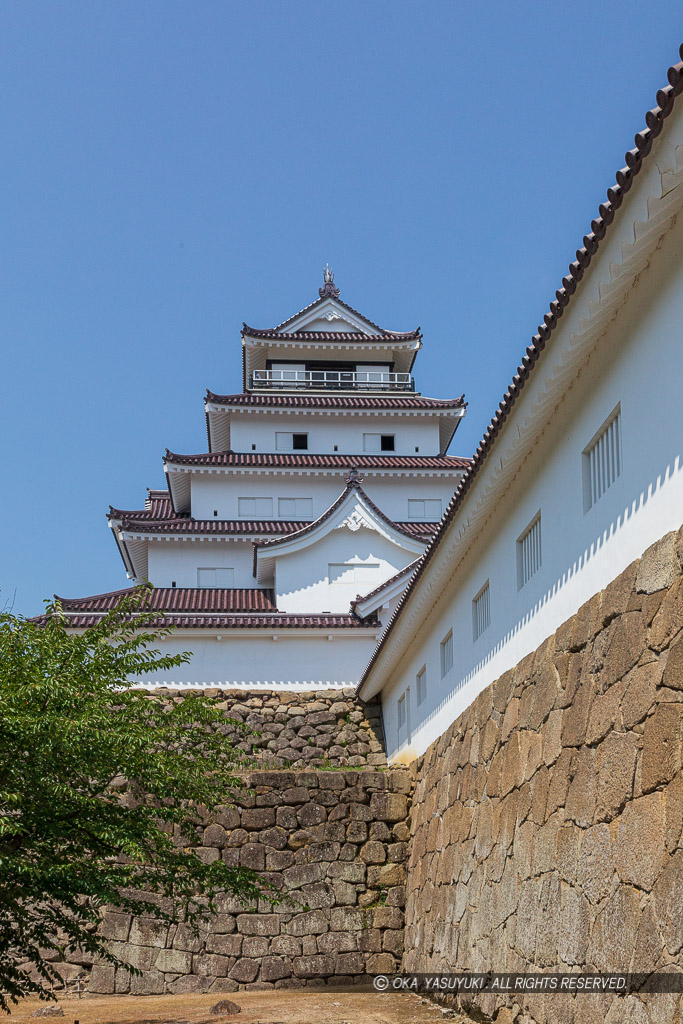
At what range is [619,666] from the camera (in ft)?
20.0

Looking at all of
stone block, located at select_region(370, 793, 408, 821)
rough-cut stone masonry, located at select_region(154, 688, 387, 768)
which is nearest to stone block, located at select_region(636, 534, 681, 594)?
stone block, located at select_region(370, 793, 408, 821)

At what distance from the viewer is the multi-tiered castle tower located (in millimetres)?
19609

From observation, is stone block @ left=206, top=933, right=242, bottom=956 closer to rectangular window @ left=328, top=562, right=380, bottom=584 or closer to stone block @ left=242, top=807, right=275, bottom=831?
stone block @ left=242, top=807, right=275, bottom=831

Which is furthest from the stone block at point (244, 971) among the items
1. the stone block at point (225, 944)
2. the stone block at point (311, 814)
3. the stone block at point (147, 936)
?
the stone block at point (311, 814)

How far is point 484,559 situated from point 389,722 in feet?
25.2

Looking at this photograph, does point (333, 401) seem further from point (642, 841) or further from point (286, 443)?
point (642, 841)

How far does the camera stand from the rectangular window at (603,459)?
6652mm

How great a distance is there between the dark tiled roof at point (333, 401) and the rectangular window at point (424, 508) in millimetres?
2675

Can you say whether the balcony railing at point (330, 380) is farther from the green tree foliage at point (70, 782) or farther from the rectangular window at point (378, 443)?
the green tree foliage at point (70, 782)

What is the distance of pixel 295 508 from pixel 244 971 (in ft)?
48.4

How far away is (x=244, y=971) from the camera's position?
43.9 ft

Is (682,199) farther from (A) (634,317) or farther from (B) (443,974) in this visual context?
(B) (443,974)

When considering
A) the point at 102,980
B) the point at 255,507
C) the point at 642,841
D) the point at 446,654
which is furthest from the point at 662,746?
the point at 255,507

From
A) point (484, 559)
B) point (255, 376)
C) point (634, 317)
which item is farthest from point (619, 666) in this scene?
point (255, 376)
